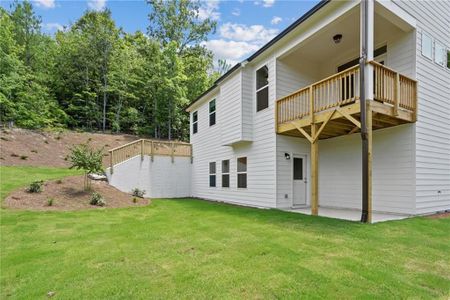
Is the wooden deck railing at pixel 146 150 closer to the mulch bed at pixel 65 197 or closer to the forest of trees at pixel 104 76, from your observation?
the mulch bed at pixel 65 197

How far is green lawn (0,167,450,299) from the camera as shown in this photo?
2.82m

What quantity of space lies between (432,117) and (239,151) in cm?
626

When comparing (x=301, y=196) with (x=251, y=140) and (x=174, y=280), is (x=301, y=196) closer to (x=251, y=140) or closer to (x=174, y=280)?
(x=251, y=140)

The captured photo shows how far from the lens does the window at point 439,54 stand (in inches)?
298

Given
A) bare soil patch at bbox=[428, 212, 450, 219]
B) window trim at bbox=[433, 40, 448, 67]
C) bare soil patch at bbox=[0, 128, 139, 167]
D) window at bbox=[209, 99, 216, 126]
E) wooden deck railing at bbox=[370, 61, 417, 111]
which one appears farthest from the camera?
bare soil patch at bbox=[0, 128, 139, 167]

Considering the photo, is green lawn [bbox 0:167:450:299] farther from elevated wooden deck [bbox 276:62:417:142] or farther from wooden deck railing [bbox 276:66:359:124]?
wooden deck railing [bbox 276:66:359:124]

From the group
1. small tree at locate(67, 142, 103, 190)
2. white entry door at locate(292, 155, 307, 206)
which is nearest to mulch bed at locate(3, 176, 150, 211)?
small tree at locate(67, 142, 103, 190)

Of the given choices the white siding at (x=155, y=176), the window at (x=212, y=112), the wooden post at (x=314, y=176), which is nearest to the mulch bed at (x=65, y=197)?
the white siding at (x=155, y=176)

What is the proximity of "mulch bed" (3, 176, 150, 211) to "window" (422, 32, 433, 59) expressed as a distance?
10.5 meters

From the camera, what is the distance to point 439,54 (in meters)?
7.72

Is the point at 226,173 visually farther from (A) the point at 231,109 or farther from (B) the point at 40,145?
(B) the point at 40,145

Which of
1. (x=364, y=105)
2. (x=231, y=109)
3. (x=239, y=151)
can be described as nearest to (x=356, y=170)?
(x=364, y=105)

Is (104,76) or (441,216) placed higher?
(104,76)

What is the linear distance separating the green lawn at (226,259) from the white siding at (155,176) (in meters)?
6.03
